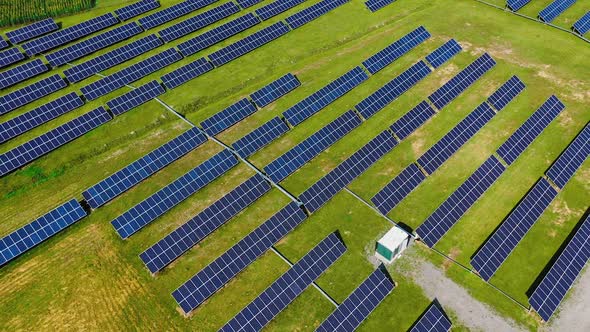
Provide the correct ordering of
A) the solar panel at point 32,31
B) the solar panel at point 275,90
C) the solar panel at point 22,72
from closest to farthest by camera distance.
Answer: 1. the solar panel at point 275,90
2. the solar panel at point 22,72
3. the solar panel at point 32,31

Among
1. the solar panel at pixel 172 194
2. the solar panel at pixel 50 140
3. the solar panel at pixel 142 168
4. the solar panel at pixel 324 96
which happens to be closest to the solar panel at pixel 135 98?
the solar panel at pixel 50 140

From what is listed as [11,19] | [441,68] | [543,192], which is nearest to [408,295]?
[543,192]

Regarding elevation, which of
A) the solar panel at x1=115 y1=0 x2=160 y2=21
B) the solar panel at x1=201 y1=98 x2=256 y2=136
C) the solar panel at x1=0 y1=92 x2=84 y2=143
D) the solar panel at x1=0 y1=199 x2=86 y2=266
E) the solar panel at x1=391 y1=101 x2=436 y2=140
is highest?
the solar panel at x1=391 y1=101 x2=436 y2=140

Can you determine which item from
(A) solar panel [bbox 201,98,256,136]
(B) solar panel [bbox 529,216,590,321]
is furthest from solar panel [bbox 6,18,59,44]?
(B) solar panel [bbox 529,216,590,321]

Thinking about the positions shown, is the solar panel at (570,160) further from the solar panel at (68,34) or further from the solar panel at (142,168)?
the solar panel at (68,34)

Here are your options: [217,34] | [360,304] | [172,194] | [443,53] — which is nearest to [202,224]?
[172,194]

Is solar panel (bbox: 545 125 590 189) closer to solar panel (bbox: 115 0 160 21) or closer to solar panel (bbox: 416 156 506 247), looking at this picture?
solar panel (bbox: 416 156 506 247)
